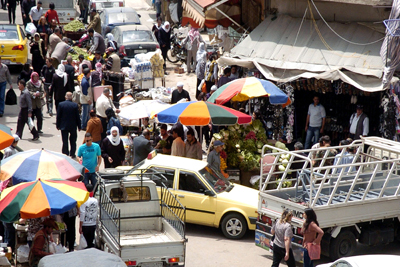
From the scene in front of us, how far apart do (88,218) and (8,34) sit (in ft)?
46.2

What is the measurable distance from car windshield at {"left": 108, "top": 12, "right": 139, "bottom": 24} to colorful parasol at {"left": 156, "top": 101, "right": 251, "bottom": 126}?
1368 cm

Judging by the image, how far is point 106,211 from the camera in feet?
35.4

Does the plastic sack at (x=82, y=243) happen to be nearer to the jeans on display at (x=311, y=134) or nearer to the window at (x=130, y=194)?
the window at (x=130, y=194)

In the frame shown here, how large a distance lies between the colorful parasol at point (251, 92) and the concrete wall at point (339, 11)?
2.79 metres

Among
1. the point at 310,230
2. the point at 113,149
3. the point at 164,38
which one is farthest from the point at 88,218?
the point at 164,38

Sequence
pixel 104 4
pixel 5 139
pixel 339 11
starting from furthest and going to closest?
pixel 104 4 → pixel 339 11 → pixel 5 139

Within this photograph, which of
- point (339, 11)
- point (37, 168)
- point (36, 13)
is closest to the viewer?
point (37, 168)

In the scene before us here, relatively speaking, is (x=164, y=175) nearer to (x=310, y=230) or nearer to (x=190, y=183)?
(x=190, y=183)

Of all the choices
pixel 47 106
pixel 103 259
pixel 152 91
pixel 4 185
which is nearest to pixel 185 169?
pixel 4 185

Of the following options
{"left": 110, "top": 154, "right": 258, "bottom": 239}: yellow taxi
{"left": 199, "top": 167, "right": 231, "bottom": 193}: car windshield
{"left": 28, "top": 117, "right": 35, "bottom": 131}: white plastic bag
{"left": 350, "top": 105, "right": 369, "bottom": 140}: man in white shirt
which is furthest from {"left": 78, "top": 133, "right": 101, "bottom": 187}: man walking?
{"left": 350, "top": 105, "right": 369, "bottom": 140}: man in white shirt

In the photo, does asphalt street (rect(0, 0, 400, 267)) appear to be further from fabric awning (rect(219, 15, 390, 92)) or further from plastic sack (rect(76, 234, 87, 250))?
fabric awning (rect(219, 15, 390, 92))

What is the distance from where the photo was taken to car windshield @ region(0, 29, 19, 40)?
74.2ft

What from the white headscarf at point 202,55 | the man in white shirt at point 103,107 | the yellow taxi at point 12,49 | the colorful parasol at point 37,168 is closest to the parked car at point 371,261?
the colorful parasol at point 37,168

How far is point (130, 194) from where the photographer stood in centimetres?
1130
